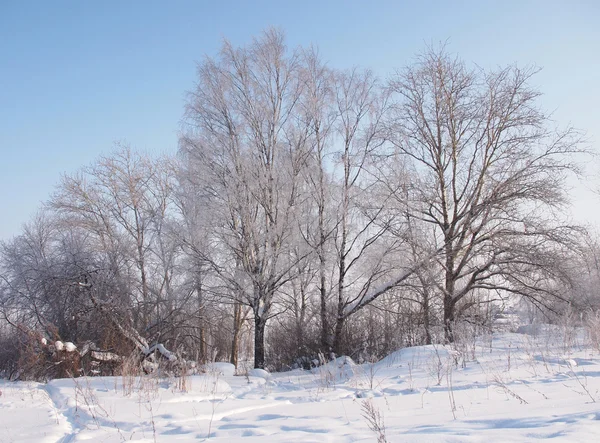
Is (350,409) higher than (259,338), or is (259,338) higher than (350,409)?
(259,338)

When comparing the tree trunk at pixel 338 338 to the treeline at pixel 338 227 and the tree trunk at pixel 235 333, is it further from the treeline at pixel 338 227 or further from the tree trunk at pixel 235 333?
the tree trunk at pixel 235 333

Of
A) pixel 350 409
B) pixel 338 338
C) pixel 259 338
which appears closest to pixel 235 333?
pixel 259 338

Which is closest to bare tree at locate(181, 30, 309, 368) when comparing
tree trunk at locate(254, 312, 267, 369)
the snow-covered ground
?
tree trunk at locate(254, 312, 267, 369)

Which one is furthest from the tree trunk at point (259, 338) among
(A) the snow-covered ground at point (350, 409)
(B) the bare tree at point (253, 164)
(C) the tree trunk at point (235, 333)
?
(C) the tree trunk at point (235, 333)

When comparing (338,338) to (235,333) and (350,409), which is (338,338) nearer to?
(235,333)

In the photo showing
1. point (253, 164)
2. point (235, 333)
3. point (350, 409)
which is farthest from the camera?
point (235, 333)

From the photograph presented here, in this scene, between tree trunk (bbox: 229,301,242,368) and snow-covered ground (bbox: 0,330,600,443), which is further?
tree trunk (bbox: 229,301,242,368)

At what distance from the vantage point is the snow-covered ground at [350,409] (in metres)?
3.41

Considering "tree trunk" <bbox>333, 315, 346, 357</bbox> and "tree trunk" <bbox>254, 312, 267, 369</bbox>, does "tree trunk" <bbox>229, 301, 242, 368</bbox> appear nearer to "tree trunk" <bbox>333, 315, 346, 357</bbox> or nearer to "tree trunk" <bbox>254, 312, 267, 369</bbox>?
"tree trunk" <bbox>254, 312, 267, 369</bbox>

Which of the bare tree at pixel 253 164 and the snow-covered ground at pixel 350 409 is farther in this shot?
the bare tree at pixel 253 164

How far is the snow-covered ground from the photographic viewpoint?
3410 millimetres

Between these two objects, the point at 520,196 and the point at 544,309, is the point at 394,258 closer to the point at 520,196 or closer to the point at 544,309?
the point at 520,196

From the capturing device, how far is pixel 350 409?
5.21m

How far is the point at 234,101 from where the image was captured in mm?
14328
